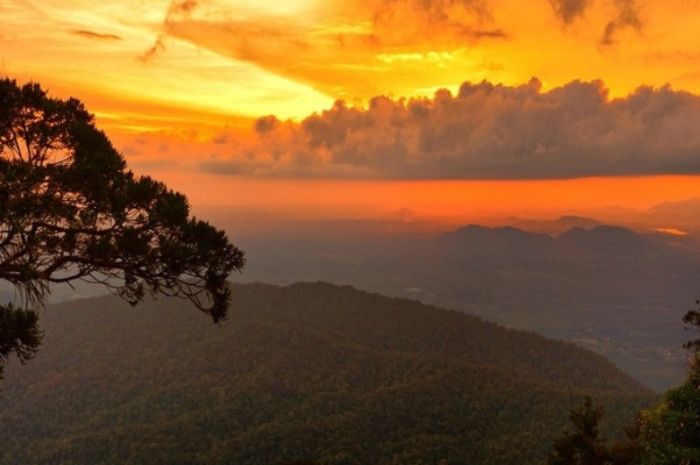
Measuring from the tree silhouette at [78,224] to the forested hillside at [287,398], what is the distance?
58.6 m

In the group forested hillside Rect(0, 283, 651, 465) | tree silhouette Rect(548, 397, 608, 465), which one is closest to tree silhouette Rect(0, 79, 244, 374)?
tree silhouette Rect(548, 397, 608, 465)

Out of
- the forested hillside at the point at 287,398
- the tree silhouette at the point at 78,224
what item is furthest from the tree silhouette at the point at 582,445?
the forested hillside at the point at 287,398

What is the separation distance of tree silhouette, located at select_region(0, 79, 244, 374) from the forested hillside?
5864 centimetres

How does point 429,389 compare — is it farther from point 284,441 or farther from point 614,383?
point 614,383

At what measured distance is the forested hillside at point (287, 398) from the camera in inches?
3777

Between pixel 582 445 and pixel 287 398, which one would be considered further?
pixel 287 398

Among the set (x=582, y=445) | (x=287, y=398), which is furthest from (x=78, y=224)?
(x=287, y=398)

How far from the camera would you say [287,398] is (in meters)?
133

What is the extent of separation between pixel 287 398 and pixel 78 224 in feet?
430

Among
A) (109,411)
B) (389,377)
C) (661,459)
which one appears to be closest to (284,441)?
(389,377)

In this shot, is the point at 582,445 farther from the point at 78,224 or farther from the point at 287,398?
the point at 287,398

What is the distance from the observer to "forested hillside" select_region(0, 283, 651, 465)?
9594 cm

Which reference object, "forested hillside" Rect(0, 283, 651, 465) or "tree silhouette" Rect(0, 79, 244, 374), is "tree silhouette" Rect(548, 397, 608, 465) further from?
"forested hillside" Rect(0, 283, 651, 465)

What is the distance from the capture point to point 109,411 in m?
136
